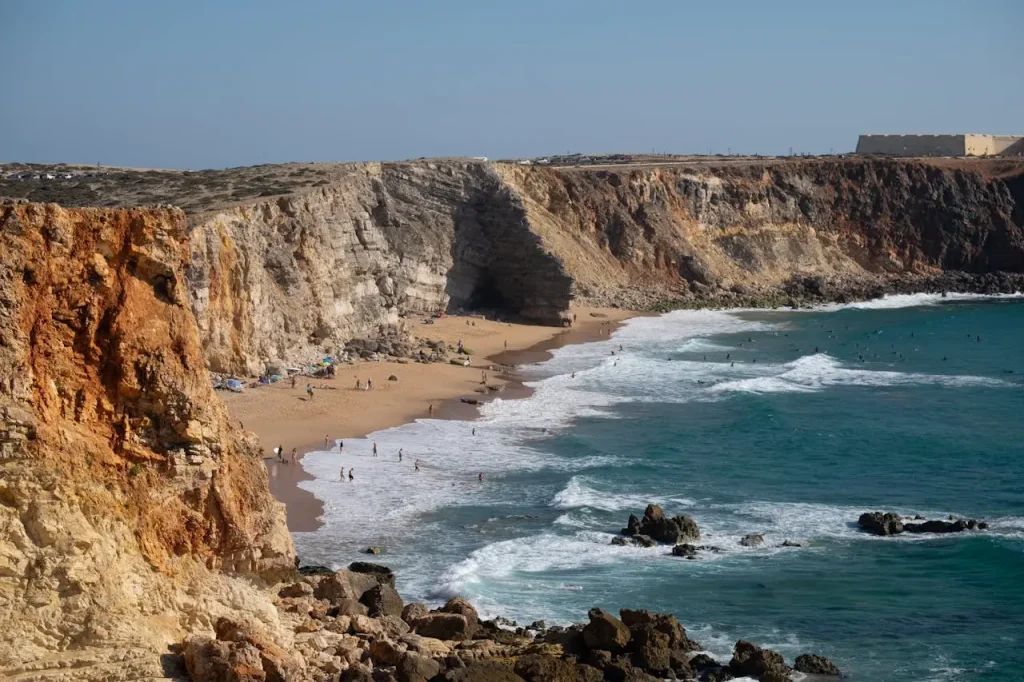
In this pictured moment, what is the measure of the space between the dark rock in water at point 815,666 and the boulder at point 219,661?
450 inches

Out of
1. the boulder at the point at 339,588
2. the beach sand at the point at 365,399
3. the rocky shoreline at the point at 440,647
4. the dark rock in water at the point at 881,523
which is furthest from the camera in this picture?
the beach sand at the point at 365,399

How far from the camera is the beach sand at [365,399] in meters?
35.5

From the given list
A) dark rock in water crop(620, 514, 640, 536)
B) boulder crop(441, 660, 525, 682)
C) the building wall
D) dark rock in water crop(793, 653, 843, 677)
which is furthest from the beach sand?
the building wall

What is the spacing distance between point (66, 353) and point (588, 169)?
73.8 m

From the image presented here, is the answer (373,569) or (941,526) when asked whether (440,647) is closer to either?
(373,569)

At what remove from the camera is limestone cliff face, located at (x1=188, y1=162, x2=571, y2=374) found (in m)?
42.8

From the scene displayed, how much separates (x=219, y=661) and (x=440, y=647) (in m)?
6.92

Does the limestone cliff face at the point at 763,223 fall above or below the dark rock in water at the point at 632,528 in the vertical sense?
above

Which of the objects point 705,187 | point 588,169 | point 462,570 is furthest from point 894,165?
point 462,570

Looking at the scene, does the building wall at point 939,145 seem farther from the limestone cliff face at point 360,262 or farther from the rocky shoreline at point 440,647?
the rocky shoreline at point 440,647

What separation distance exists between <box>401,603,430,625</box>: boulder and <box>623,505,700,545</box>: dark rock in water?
8.58 meters

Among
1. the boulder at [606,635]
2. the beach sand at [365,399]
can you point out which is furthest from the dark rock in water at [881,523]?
the beach sand at [365,399]

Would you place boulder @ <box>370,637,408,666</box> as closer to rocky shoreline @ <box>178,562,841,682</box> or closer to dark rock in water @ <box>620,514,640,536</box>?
rocky shoreline @ <box>178,562,841,682</box>

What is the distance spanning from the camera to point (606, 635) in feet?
71.3
